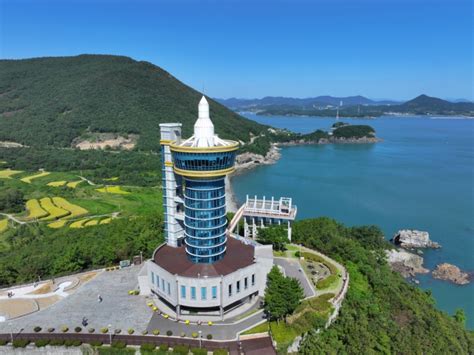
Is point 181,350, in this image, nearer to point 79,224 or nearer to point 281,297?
point 281,297

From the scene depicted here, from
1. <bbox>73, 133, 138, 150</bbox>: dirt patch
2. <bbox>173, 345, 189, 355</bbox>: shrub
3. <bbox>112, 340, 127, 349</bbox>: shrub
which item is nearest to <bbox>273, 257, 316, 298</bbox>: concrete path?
<bbox>173, 345, 189, 355</bbox>: shrub

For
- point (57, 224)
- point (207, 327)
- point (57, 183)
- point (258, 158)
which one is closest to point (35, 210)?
point (57, 224)

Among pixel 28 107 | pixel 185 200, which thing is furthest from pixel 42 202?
pixel 28 107

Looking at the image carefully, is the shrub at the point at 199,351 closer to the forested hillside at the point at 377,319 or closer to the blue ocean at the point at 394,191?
the forested hillside at the point at 377,319

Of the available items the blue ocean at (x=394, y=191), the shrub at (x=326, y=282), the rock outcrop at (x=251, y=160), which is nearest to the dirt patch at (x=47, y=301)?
the shrub at (x=326, y=282)

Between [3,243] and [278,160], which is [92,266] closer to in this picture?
[3,243]

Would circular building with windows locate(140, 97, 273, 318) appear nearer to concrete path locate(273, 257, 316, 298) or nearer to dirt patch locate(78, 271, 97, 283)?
concrete path locate(273, 257, 316, 298)

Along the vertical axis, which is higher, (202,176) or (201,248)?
(202,176)

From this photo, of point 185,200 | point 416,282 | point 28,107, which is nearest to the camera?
point 185,200
